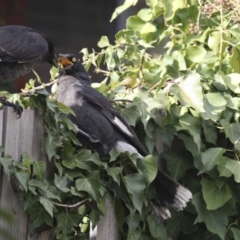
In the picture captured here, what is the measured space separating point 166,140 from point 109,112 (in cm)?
31

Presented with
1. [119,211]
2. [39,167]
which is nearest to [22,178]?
Answer: [39,167]

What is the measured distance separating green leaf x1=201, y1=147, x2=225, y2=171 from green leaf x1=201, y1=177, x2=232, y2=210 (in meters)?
0.11

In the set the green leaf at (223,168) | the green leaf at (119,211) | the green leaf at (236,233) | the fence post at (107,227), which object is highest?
the green leaf at (223,168)

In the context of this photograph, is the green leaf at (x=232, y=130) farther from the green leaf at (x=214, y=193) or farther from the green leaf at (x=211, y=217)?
the green leaf at (x=211, y=217)

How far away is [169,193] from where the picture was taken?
3.17 metres

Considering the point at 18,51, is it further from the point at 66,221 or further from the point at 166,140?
the point at 66,221

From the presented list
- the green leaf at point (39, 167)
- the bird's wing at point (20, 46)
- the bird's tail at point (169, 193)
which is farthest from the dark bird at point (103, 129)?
the green leaf at point (39, 167)

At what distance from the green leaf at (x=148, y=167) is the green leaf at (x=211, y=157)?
0.99ft

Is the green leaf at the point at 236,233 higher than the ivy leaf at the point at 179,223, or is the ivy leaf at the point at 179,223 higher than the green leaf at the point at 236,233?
the green leaf at the point at 236,233

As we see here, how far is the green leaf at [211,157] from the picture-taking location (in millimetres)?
3199

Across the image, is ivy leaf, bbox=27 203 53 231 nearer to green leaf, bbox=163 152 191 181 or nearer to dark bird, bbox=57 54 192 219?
dark bird, bbox=57 54 192 219

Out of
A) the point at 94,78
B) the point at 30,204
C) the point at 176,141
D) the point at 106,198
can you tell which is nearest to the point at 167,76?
the point at 176,141

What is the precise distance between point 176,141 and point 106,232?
62 cm

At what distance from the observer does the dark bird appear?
3.18 metres
